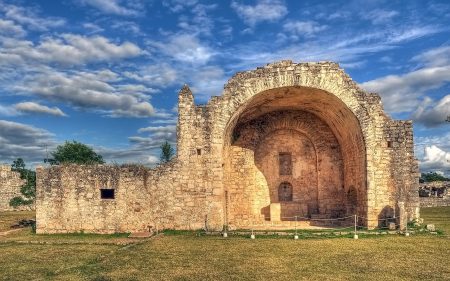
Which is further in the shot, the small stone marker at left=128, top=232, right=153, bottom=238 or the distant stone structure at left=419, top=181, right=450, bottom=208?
the distant stone structure at left=419, top=181, right=450, bottom=208

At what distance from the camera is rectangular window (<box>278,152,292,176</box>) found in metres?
21.4

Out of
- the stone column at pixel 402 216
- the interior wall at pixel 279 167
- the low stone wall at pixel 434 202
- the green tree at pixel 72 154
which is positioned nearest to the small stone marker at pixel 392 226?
the stone column at pixel 402 216

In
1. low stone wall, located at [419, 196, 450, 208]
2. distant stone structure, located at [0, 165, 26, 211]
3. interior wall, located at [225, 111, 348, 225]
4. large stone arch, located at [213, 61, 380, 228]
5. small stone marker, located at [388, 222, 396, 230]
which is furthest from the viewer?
distant stone structure, located at [0, 165, 26, 211]

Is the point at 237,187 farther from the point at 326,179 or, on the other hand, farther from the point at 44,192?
the point at 44,192

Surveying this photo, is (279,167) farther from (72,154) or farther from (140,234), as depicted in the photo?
(72,154)

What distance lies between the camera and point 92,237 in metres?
15.1

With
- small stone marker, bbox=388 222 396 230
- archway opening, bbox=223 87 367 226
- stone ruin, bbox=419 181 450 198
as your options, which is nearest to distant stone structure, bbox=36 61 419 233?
small stone marker, bbox=388 222 396 230

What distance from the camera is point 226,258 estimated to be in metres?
10.0

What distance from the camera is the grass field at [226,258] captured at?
8.14 m

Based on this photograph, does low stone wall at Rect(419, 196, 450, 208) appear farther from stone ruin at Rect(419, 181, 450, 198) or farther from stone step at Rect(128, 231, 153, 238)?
stone step at Rect(128, 231, 153, 238)

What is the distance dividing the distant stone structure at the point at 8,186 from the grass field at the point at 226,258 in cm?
2273

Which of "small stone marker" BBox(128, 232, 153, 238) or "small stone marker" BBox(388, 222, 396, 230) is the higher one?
"small stone marker" BBox(388, 222, 396, 230)

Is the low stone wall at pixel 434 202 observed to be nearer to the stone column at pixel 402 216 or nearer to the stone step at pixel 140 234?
the stone column at pixel 402 216

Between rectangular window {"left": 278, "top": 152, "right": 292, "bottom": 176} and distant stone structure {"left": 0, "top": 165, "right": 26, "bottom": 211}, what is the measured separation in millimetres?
25745
